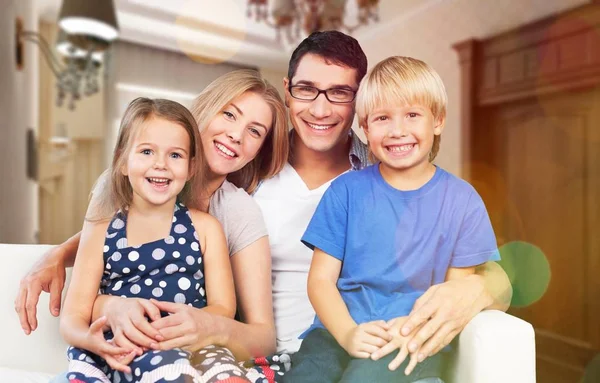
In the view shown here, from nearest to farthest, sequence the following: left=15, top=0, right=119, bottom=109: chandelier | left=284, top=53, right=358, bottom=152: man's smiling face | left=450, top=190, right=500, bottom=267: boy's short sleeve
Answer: left=450, top=190, right=500, bottom=267: boy's short sleeve → left=284, top=53, right=358, bottom=152: man's smiling face → left=15, top=0, right=119, bottom=109: chandelier

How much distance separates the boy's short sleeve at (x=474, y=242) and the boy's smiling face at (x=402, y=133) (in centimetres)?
14

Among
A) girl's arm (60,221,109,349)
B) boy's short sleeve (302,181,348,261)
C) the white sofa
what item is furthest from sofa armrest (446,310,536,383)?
girl's arm (60,221,109,349)

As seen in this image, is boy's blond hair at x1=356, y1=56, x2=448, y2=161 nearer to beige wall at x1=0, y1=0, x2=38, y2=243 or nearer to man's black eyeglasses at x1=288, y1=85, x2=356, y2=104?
man's black eyeglasses at x1=288, y1=85, x2=356, y2=104

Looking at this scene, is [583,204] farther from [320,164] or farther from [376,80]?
[376,80]

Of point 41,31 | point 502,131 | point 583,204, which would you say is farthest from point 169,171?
point 41,31

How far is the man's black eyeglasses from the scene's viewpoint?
46.8 inches

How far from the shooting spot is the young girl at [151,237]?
3.23ft

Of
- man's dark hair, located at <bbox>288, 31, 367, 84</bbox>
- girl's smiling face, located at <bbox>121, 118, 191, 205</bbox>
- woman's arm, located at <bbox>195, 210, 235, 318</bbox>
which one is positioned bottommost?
woman's arm, located at <bbox>195, 210, 235, 318</bbox>

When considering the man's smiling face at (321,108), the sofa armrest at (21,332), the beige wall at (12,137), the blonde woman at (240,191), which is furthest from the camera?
the beige wall at (12,137)

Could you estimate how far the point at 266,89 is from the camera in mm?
1193

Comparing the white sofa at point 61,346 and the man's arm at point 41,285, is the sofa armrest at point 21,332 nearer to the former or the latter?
the white sofa at point 61,346

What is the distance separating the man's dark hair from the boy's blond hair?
170mm

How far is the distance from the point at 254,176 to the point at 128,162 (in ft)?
1.09

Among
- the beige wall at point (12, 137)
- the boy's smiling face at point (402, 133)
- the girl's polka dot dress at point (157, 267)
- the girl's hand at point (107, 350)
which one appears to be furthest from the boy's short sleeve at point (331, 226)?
the beige wall at point (12, 137)
